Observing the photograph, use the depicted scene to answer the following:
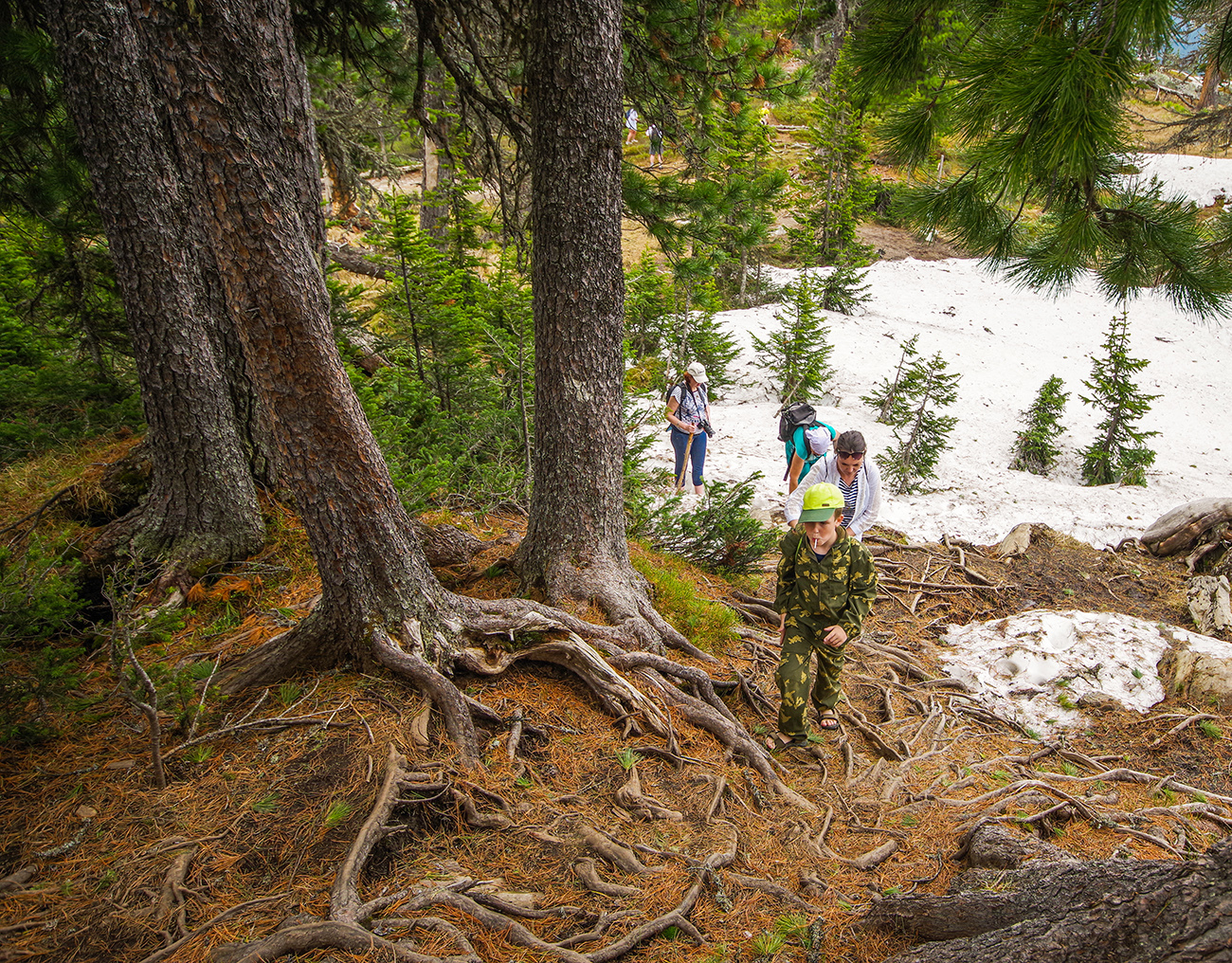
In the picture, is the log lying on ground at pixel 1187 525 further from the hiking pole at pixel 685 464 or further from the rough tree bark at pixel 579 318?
the rough tree bark at pixel 579 318

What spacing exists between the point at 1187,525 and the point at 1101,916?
8.64 metres

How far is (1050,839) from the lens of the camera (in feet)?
11.3

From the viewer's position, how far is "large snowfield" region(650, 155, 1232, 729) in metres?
5.54

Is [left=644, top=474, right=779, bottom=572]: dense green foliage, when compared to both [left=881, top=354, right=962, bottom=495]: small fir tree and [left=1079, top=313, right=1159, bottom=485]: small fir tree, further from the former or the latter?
[left=1079, top=313, right=1159, bottom=485]: small fir tree

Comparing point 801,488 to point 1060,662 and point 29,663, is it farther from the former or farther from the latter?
point 29,663

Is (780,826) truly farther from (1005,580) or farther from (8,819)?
(1005,580)

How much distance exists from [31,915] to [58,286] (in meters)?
6.94

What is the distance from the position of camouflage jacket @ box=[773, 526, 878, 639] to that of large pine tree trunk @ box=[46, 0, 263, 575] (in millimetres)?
3792

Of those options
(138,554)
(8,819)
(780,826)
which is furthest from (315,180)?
(780,826)

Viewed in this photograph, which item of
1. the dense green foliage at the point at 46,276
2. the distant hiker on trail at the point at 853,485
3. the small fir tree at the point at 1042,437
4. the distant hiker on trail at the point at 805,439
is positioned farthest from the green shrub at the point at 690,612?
the small fir tree at the point at 1042,437

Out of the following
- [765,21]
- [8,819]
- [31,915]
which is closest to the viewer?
[31,915]

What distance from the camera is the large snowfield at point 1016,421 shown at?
5535mm

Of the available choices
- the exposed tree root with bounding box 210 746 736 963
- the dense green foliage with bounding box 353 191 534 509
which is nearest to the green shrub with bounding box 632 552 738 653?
the dense green foliage with bounding box 353 191 534 509

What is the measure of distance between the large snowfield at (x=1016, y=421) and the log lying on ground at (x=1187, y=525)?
487 millimetres
